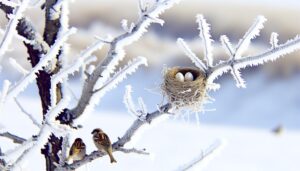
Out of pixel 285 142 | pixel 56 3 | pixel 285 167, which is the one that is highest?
pixel 285 142

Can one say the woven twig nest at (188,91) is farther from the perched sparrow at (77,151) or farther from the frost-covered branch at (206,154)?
the perched sparrow at (77,151)

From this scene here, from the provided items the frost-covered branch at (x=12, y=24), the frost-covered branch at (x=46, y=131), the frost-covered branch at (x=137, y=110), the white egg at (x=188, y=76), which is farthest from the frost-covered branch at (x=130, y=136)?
the frost-covered branch at (x=12, y=24)

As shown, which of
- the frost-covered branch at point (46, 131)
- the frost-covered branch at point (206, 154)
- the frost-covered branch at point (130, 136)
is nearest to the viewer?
the frost-covered branch at point (46, 131)

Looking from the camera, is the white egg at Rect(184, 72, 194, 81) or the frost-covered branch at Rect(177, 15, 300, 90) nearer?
the frost-covered branch at Rect(177, 15, 300, 90)

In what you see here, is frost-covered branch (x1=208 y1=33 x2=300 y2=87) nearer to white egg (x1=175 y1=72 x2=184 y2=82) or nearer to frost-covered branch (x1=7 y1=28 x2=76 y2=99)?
white egg (x1=175 y1=72 x2=184 y2=82)

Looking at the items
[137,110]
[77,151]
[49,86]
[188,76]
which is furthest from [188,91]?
[49,86]

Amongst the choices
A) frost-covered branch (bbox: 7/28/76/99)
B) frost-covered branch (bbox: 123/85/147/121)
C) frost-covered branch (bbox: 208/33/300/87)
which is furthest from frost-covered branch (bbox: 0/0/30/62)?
frost-covered branch (bbox: 208/33/300/87)

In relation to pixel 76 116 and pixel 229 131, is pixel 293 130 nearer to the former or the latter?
pixel 229 131

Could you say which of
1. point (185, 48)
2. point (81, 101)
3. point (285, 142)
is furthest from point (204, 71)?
point (285, 142)
